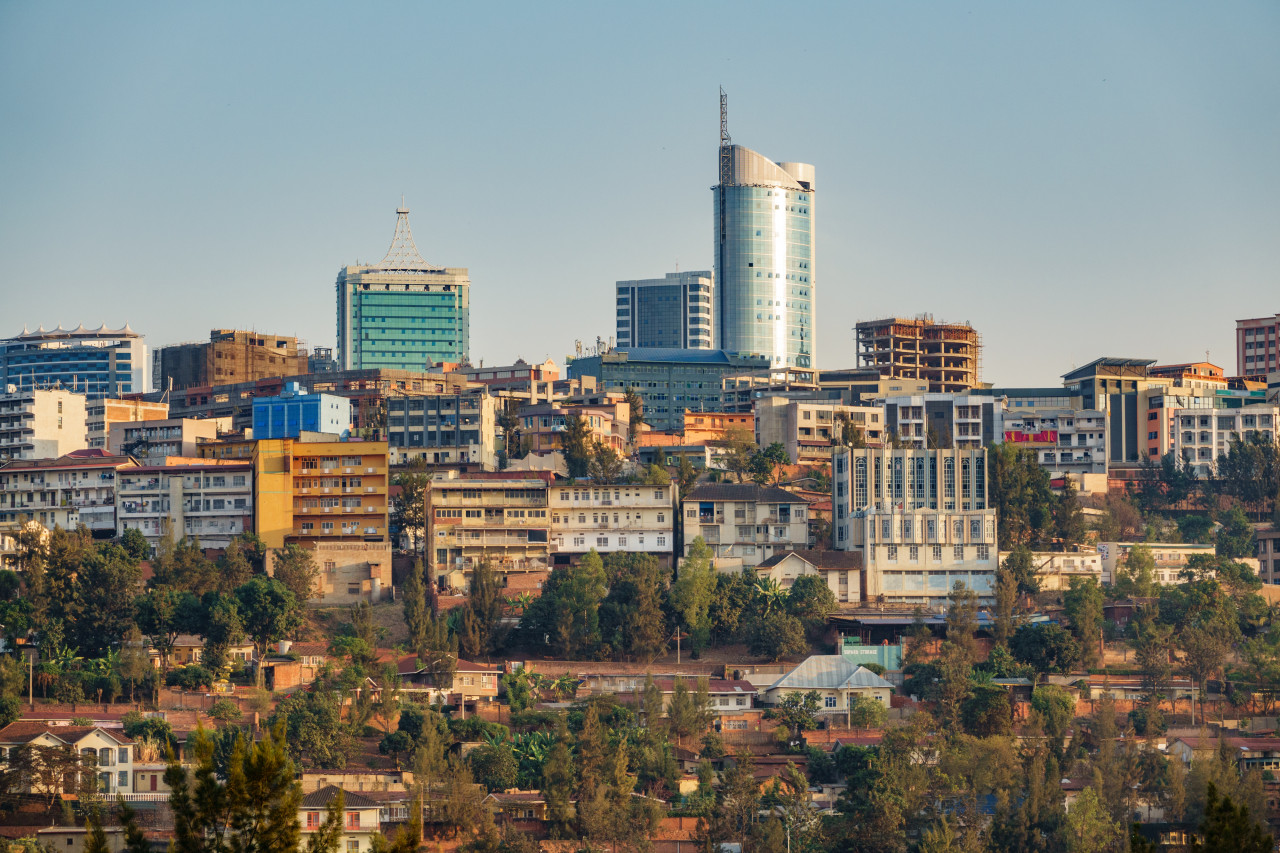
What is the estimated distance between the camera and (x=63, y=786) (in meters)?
51.7

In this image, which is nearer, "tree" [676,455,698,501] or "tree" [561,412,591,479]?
"tree" [676,455,698,501]

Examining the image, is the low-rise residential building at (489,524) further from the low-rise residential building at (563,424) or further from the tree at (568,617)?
the low-rise residential building at (563,424)

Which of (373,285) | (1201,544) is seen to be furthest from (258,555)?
(373,285)

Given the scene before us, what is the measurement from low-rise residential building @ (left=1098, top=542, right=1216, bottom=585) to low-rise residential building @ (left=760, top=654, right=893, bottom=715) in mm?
14451

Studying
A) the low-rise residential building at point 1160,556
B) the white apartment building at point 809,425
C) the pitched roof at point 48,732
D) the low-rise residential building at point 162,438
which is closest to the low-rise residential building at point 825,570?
the low-rise residential building at point 1160,556

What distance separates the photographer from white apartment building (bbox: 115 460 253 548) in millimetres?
71938

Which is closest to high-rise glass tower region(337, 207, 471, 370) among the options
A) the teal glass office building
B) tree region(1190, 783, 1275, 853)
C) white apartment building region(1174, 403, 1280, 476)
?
the teal glass office building

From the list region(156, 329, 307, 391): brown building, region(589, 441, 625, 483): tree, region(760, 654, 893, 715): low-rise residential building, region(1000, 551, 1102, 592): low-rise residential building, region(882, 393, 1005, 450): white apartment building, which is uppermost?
region(156, 329, 307, 391): brown building

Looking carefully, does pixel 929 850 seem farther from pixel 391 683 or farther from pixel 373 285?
pixel 373 285

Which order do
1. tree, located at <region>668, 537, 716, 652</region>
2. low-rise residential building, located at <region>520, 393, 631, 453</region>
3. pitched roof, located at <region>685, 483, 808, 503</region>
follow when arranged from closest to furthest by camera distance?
tree, located at <region>668, 537, 716, 652</region> < pitched roof, located at <region>685, 483, 808, 503</region> < low-rise residential building, located at <region>520, 393, 631, 453</region>

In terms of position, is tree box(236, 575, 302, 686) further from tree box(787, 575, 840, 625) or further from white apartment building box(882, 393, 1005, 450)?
white apartment building box(882, 393, 1005, 450)

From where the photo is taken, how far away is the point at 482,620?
6300 centimetres

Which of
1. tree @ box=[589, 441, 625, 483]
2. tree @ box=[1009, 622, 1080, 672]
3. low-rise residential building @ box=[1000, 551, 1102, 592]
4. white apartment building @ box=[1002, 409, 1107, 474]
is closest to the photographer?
tree @ box=[1009, 622, 1080, 672]

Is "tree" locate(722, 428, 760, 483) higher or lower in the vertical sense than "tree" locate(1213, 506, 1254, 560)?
higher
